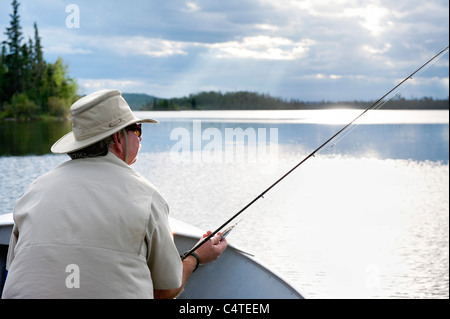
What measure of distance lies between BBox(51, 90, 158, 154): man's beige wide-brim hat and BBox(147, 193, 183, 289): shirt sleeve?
0.28 m

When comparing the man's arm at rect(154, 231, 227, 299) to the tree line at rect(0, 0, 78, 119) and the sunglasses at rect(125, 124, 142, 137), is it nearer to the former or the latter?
the sunglasses at rect(125, 124, 142, 137)

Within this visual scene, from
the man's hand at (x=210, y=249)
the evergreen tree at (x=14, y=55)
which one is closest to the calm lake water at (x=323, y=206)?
the man's hand at (x=210, y=249)

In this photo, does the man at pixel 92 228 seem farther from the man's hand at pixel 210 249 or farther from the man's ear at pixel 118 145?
the man's hand at pixel 210 249

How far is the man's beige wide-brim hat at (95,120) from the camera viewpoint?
5.94ft

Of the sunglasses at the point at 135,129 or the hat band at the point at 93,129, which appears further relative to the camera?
the sunglasses at the point at 135,129

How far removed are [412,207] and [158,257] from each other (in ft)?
43.0

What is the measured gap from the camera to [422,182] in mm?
18000

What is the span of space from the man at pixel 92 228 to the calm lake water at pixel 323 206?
1403 mm

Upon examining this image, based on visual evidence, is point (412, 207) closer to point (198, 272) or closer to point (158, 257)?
point (198, 272)

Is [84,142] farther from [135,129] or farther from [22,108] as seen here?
[22,108]

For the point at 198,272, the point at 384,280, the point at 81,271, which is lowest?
the point at 384,280

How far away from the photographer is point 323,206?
14328 mm
